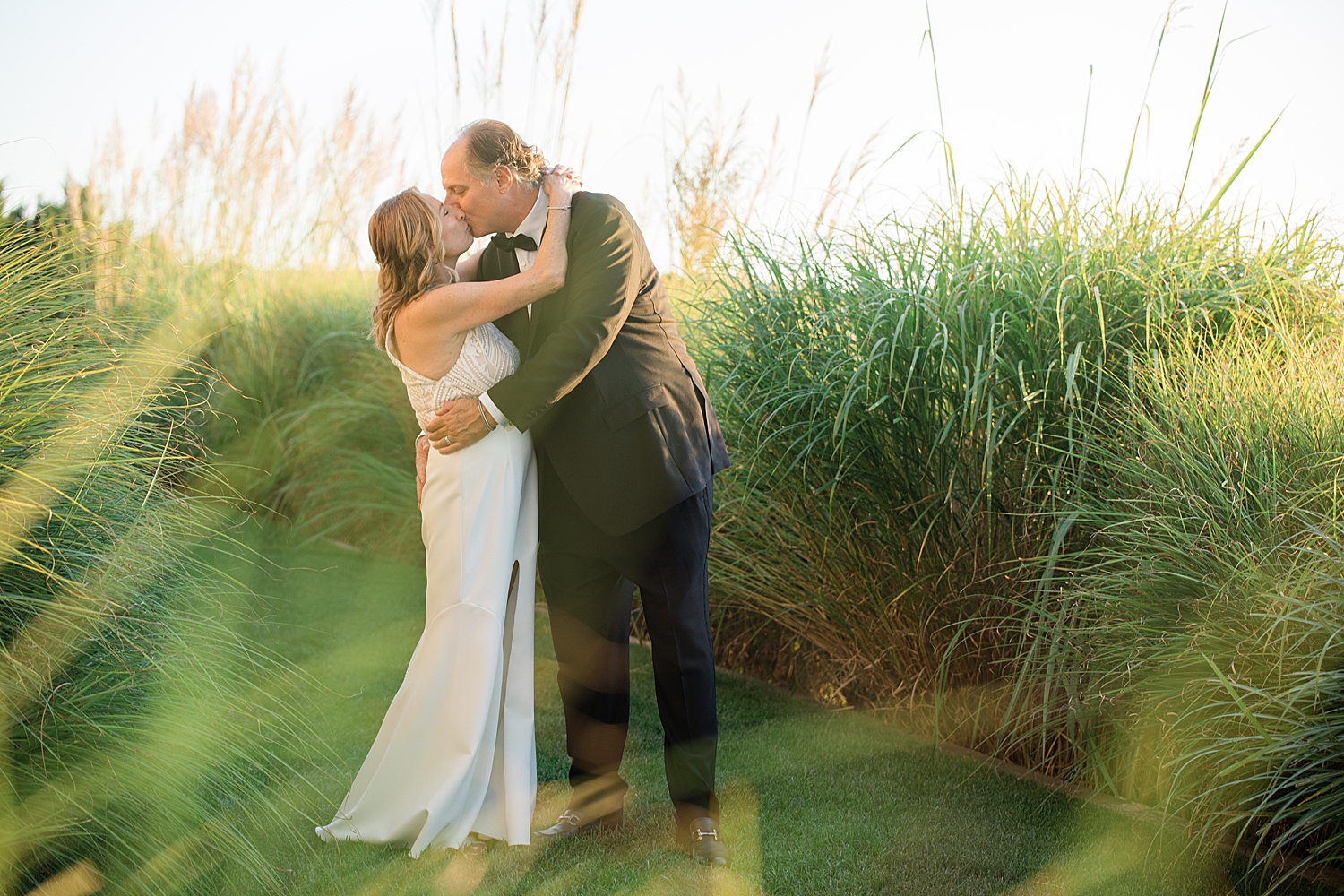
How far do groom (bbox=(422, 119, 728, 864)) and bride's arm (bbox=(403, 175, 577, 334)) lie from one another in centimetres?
6

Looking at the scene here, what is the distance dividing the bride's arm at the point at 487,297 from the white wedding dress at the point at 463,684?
104mm

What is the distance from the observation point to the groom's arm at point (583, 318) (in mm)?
2371

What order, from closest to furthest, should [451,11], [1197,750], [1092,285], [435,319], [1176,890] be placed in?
[1197,750]
[1176,890]
[435,319]
[1092,285]
[451,11]

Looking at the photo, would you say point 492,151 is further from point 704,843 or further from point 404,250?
point 704,843

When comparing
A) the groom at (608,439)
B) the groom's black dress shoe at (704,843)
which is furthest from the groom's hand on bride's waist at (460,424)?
the groom's black dress shoe at (704,843)

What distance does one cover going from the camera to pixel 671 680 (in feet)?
8.12

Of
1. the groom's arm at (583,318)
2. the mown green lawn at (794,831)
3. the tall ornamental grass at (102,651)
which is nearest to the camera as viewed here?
the tall ornamental grass at (102,651)

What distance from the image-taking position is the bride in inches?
94.6

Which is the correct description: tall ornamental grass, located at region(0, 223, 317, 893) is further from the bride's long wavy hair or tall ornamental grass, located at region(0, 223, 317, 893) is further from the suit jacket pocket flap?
the suit jacket pocket flap

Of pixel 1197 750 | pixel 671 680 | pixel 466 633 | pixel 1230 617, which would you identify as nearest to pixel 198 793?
pixel 466 633

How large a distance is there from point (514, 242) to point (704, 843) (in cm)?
162

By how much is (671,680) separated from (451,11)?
4.48 m

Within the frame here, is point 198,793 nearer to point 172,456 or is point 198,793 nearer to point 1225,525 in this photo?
point 172,456

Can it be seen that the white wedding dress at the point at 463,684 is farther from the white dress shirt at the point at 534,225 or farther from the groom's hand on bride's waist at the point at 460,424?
the white dress shirt at the point at 534,225
